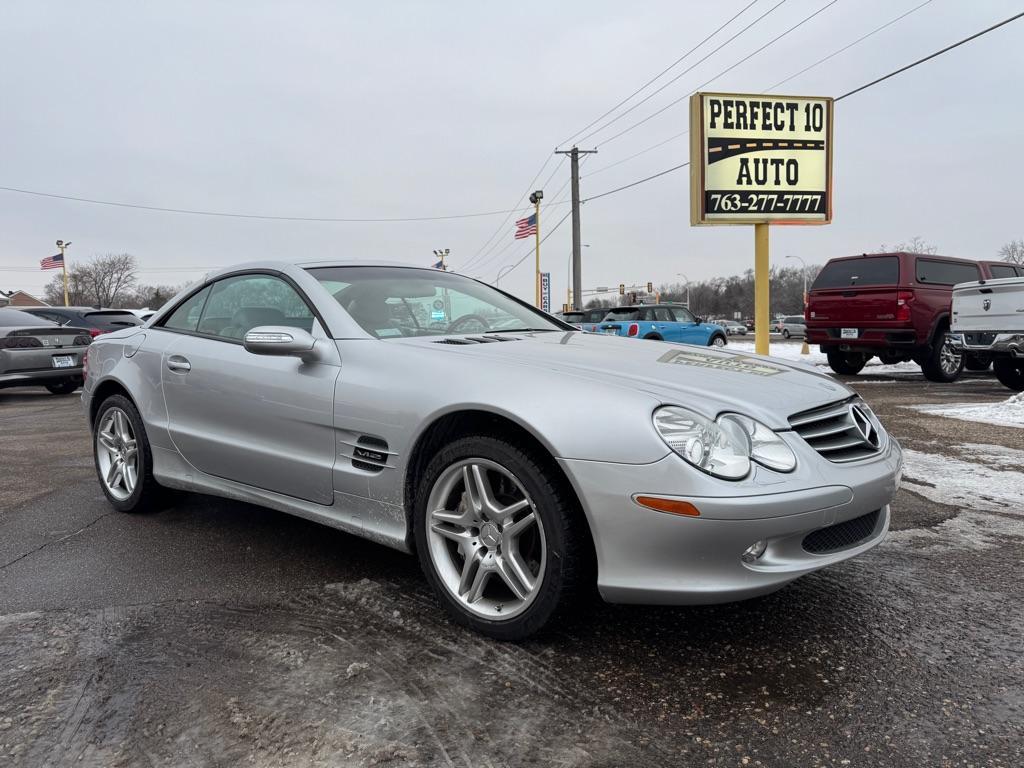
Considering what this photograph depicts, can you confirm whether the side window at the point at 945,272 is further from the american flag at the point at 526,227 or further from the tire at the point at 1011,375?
the american flag at the point at 526,227

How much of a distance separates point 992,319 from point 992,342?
288 millimetres

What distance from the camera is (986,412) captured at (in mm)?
7586

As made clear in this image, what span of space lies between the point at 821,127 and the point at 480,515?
13.3 meters

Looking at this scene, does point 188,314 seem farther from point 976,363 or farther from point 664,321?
point 664,321

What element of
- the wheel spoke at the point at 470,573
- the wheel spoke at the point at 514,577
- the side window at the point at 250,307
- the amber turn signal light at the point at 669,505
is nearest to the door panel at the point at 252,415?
the side window at the point at 250,307

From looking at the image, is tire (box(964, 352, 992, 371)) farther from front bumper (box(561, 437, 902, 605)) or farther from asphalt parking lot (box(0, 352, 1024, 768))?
front bumper (box(561, 437, 902, 605))

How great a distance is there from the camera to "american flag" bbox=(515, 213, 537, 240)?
32375mm

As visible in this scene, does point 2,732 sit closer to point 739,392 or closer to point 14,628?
point 14,628

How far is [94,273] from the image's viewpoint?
76.0 metres

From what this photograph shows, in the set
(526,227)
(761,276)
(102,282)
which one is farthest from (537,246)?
(102,282)

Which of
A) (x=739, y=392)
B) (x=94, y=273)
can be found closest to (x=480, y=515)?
(x=739, y=392)

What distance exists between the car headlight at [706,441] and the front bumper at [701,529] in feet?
0.14

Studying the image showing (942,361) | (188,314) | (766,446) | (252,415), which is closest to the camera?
(766,446)

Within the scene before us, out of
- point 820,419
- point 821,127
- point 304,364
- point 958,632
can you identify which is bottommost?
point 958,632
